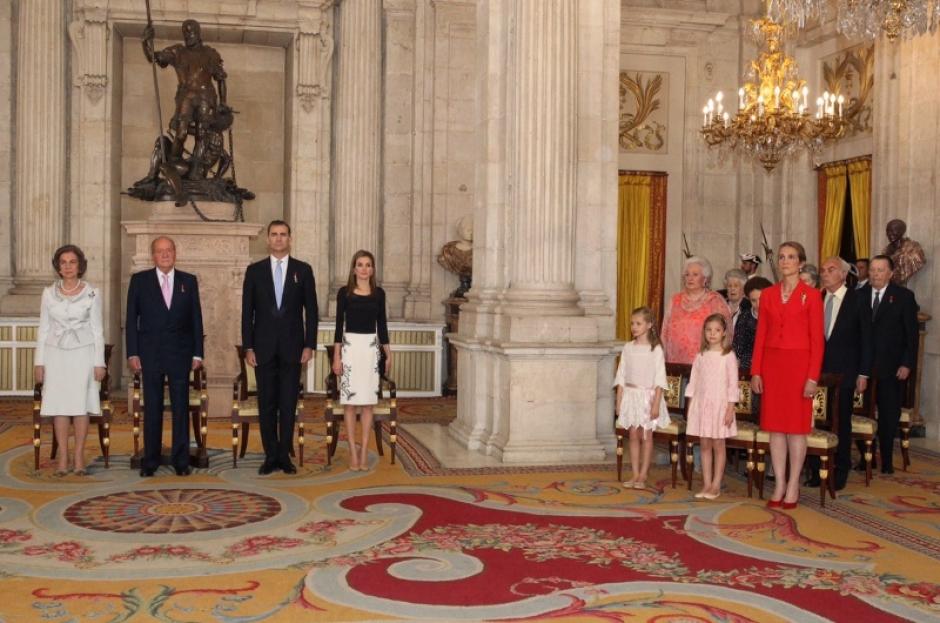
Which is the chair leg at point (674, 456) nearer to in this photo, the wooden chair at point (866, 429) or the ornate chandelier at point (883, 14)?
the wooden chair at point (866, 429)

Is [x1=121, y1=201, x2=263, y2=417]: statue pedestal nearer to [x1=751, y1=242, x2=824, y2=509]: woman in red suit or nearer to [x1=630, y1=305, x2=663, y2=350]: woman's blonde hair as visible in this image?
[x1=630, y1=305, x2=663, y2=350]: woman's blonde hair

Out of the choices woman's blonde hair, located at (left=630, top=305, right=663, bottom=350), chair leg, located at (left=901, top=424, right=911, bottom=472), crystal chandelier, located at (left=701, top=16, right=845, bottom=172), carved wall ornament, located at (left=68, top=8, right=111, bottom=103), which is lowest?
chair leg, located at (left=901, top=424, right=911, bottom=472)

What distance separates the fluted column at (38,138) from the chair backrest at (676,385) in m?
8.34

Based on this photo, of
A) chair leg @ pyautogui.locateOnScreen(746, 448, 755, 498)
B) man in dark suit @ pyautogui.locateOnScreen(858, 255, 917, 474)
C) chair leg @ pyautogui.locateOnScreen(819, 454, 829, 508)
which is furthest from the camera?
man in dark suit @ pyautogui.locateOnScreen(858, 255, 917, 474)

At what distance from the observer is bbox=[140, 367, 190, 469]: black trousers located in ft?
23.7

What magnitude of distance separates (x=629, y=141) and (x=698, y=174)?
40.9 inches

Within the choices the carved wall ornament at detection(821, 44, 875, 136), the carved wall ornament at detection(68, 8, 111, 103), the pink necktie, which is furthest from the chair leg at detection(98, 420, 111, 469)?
the carved wall ornament at detection(821, 44, 875, 136)

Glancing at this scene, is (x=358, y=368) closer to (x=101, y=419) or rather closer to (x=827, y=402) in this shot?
(x=101, y=419)

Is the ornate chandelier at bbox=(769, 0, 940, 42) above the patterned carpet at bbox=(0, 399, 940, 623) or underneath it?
above

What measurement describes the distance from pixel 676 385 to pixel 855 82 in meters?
6.89

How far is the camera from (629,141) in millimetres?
14203

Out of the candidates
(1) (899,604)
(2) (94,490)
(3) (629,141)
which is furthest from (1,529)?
(3) (629,141)

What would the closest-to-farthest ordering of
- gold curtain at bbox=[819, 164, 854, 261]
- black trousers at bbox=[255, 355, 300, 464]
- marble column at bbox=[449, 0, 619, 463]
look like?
black trousers at bbox=[255, 355, 300, 464] < marble column at bbox=[449, 0, 619, 463] < gold curtain at bbox=[819, 164, 854, 261]

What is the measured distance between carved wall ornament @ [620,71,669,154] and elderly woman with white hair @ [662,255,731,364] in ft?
22.9
